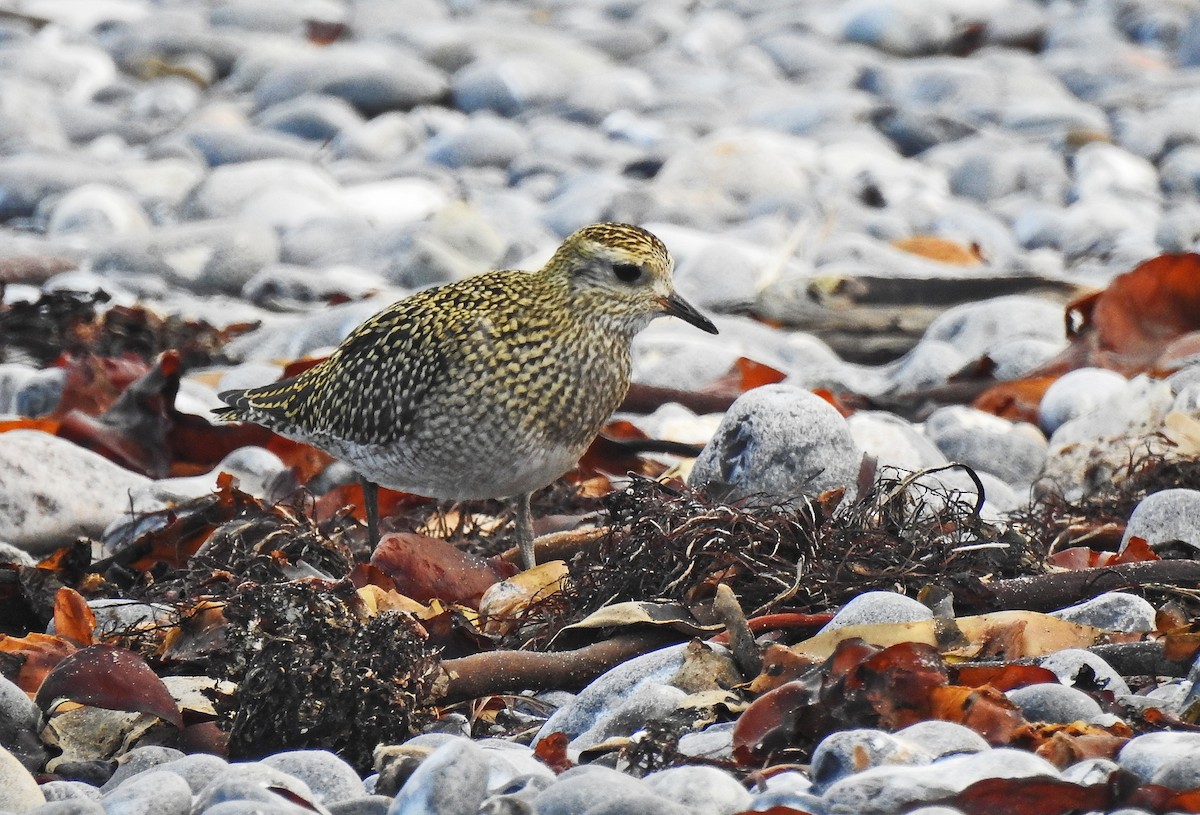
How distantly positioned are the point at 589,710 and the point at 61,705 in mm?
1299

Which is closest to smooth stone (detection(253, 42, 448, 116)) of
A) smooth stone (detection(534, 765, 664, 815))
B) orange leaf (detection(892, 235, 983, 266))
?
orange leaf (detection(892, 235, 983, 266))

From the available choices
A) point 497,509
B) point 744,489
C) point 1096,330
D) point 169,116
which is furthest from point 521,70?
point 744,489

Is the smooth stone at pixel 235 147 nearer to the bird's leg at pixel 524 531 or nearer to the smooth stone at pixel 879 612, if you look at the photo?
the bird's leg at pixel 524 531

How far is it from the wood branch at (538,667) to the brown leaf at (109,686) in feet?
2.12

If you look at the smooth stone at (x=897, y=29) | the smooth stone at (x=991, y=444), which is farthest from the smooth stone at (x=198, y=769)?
the smooth stone at (x=897, y=29)

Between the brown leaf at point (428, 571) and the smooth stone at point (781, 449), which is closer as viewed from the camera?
the brown leaf at point (428, 571)

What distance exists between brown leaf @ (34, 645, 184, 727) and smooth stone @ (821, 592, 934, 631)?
60.8 inches

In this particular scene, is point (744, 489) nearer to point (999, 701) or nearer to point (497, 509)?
point (497, 509)

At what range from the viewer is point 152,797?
10.5ft

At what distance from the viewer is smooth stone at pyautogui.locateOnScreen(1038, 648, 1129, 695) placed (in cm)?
376

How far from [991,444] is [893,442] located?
2.56 feet

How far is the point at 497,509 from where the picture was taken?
6.16 metres

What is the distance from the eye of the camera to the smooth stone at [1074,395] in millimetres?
6891

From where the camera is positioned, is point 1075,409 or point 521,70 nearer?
point 1075,409
